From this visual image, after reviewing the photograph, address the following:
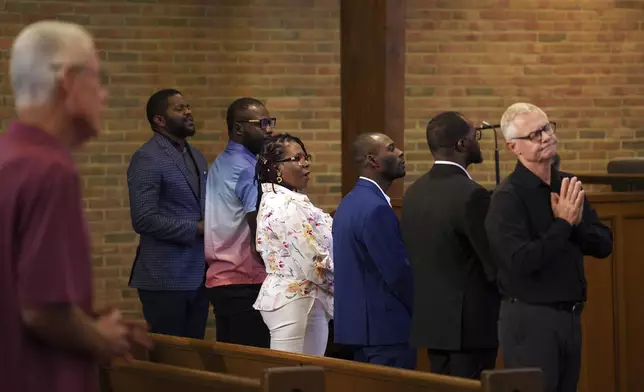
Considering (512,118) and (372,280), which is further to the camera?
(372,280)

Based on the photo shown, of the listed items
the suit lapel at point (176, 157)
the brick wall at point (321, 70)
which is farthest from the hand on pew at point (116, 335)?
the brick wall at point (321, 70)

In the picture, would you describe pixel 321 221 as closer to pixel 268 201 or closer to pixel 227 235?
pixel 268 201

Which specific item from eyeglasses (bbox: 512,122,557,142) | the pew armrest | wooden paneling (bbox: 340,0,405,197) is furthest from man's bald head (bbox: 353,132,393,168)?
the pew armrest

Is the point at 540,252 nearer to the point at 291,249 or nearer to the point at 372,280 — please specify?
the point at 372,280

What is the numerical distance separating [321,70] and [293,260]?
144 inches

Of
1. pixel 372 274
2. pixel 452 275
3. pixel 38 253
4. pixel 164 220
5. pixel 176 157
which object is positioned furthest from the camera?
pixel 176 157

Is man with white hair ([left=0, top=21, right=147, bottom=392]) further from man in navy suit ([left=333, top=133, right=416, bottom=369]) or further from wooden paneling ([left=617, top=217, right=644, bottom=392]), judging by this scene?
wooden paneling ([left=617, top=217, right=644, bottom=392])

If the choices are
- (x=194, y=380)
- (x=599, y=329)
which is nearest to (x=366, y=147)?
(x=599, y=329)

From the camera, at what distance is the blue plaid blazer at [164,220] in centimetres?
571

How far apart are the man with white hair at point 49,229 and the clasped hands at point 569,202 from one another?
223 cm

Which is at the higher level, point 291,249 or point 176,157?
point 176,157

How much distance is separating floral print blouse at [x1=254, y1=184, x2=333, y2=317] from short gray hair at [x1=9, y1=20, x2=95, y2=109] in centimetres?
270

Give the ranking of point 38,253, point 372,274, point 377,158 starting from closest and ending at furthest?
point 38,253, point 372,274, point 377,158

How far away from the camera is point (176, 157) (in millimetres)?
5828
